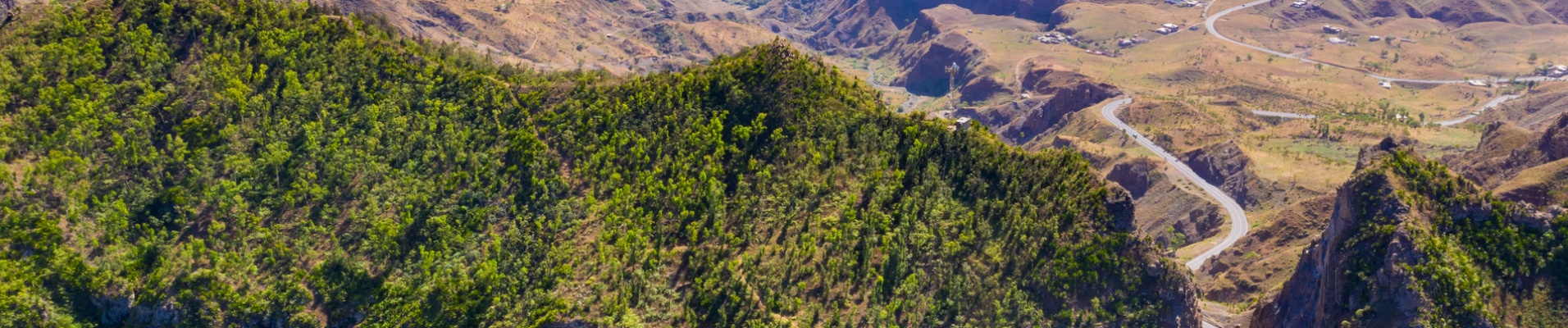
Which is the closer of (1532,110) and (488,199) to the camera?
(488,199)

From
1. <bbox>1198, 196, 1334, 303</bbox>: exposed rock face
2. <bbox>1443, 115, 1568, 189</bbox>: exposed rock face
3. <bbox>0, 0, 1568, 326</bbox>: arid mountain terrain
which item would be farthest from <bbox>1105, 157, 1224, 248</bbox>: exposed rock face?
<bbox>1443, 115, 1568, 189</bbox>: exposed rock face

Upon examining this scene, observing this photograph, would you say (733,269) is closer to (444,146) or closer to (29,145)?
(444,146)

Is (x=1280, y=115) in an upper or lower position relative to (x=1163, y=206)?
lower

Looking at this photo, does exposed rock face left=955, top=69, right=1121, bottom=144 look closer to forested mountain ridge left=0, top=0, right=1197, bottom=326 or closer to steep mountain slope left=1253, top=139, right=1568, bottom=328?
steep mountain slope left=1253, top=139, right=1568, bottom=328

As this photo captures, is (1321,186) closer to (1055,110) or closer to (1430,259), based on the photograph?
(1055,110)

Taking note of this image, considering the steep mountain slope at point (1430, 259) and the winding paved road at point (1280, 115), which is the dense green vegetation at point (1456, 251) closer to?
the steep mountain slope at point (1430, 259)

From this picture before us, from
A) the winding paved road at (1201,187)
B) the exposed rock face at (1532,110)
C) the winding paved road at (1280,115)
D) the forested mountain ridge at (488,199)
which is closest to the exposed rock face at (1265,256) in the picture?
the winding paved road at (1201,187)

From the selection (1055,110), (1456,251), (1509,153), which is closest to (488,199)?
(1456,251)
